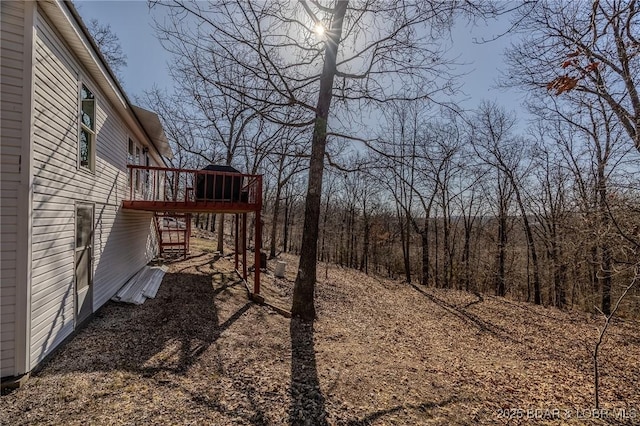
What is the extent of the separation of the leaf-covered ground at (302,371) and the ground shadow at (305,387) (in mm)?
19

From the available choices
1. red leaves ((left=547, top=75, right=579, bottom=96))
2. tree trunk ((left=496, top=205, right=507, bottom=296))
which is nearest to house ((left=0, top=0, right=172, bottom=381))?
red leaves ((left=547, top=75, right=579, bottom=96))

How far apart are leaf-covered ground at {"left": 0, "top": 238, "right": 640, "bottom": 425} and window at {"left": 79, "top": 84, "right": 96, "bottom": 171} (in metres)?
3.01

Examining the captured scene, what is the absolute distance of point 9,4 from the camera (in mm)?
3402

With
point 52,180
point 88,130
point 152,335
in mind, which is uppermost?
point 88,130

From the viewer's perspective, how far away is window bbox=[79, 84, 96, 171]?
17.0 ft

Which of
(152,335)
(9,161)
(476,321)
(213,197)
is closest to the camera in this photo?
(9,161)

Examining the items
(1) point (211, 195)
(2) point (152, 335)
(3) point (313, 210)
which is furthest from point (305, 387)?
(1) point (211, 195)

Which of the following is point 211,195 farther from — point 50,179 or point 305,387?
point 305,387

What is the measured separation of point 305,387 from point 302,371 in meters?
0.47

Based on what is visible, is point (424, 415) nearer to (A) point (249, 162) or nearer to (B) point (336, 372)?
(B) point (336, 372)

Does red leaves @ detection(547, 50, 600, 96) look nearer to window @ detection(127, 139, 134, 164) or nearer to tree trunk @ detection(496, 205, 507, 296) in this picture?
window @ detection(127, 139, 134, 164)

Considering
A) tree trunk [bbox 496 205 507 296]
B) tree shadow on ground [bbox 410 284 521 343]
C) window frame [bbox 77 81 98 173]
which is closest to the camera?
window frame [bbox 77 81 98 173]

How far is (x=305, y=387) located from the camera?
4.00 metres

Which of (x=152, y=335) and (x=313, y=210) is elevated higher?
(x=313, y=210)
